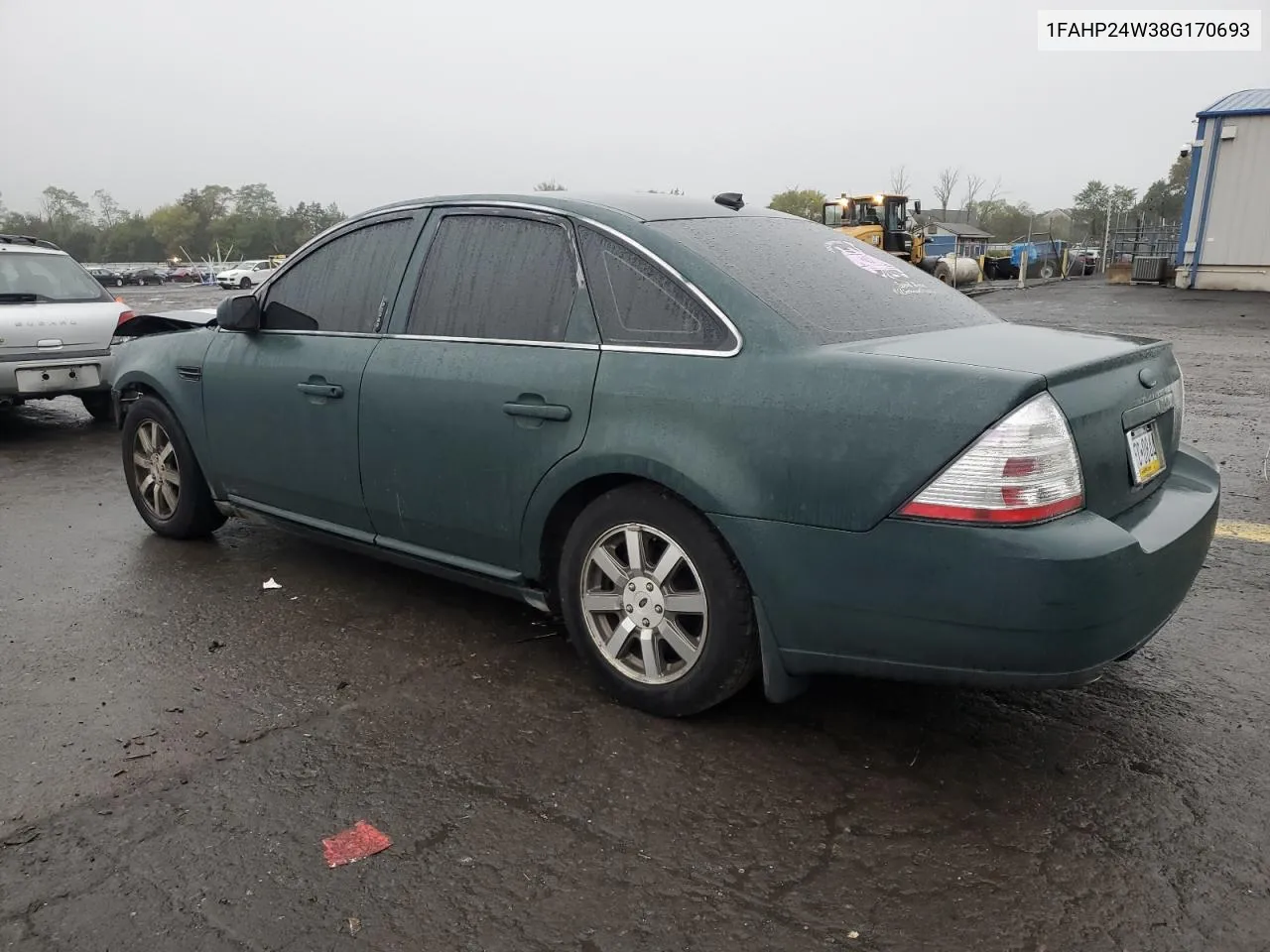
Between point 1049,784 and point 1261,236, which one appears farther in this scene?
point 1261,236

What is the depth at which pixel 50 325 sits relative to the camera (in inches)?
329

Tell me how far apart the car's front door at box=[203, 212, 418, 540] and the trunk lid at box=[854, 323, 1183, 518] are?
82.0 inches

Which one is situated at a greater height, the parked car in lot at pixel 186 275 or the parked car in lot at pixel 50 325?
the parked car in lot at pixel 50 325

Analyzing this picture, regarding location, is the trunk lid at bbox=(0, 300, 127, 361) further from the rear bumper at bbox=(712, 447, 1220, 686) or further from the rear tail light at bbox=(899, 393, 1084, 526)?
the rear tail light at bbox=(899, 393, 1084, 526)

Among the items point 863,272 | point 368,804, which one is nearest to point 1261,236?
point 863,272

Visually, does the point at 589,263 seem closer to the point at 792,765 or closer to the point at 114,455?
the point at 792,765

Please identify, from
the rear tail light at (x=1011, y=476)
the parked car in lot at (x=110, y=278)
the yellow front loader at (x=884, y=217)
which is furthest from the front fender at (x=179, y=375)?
the parked car in lot at (x=110, y=278)

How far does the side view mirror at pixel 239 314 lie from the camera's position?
4336 mm

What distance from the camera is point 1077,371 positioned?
8.67 ft

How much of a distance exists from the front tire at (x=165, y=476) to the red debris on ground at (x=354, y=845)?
2.81 meters

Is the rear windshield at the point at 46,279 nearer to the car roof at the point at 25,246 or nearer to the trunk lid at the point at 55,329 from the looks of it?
the car roof at the point at 25,246

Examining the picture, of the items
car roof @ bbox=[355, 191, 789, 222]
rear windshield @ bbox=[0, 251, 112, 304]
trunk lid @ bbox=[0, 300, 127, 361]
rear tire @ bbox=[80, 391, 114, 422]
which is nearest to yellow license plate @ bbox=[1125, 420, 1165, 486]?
car roof @ bbox=[355, 191, 789, 222]

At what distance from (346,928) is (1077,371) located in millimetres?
2285

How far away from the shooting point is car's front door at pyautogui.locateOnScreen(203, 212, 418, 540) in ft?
13.0
